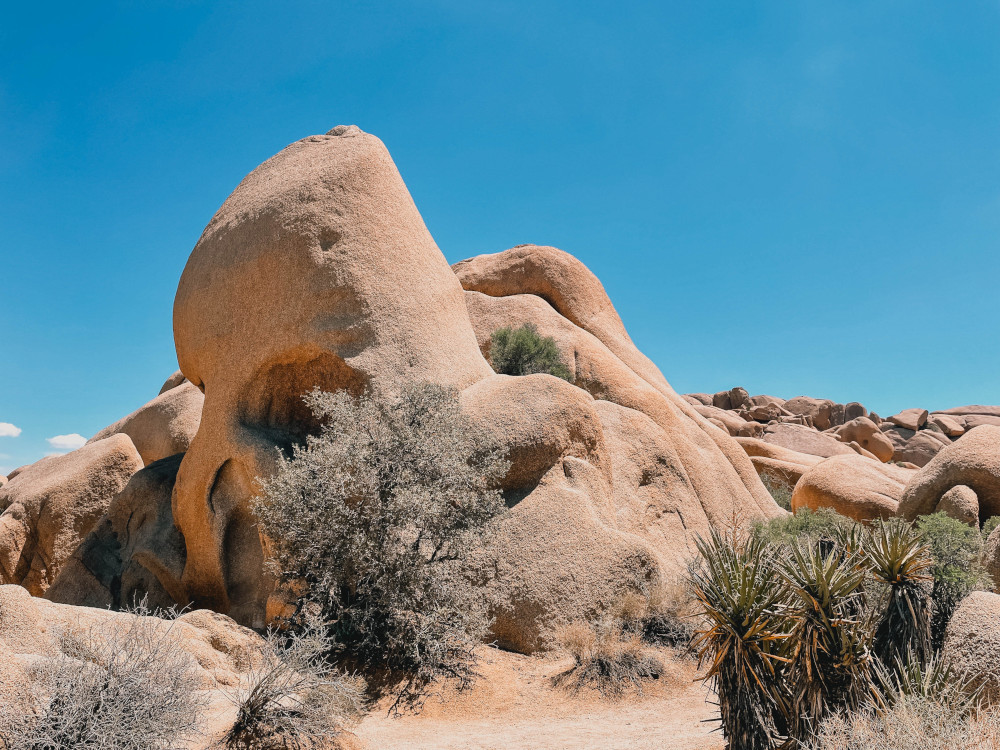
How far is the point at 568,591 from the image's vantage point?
381 inches

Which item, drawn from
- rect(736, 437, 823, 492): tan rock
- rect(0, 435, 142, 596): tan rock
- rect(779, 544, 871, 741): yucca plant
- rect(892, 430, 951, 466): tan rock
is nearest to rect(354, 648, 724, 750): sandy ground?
rect(779, 544, 871, 741): yucca plant

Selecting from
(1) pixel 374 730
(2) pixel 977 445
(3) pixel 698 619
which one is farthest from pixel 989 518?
(1) pixel 374 730

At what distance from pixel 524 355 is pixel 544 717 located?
9.38 meters

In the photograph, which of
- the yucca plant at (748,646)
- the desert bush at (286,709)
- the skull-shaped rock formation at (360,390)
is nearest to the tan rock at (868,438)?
the skull-shaped rock formation at (360,390)

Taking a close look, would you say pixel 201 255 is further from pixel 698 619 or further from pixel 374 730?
pixel 698 619

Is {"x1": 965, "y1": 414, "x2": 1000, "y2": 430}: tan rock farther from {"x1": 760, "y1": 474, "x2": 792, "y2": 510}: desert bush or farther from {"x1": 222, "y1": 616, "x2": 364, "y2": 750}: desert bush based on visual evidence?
{"x1": 222, "y1": 616, "x2": 364, "y2": 750}: desert bush

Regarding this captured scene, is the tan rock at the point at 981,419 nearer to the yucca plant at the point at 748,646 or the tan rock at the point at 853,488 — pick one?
the tan rock at the point at 853,488

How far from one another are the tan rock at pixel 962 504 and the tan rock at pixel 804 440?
58.9ft

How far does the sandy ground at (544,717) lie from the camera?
6.96 m

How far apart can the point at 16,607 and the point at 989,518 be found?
1436cm

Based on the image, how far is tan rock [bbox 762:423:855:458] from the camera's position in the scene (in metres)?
31.5

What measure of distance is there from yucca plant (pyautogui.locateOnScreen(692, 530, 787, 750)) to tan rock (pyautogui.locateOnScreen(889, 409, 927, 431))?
45903 millimetres

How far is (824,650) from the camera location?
5.22m

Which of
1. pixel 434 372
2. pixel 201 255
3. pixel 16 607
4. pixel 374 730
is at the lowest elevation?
pixel 374 730
